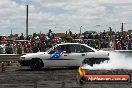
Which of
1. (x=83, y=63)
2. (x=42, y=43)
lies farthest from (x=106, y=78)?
(x=42, y=43)

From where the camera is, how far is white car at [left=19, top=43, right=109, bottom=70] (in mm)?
19672

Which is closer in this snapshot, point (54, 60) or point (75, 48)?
point (54, 60)

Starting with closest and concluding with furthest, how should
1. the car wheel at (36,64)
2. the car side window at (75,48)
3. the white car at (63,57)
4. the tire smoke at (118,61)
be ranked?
1. the tire smoke at (118,61)
2. the white car at (63,57)
3. the car wheel at (36,64)
4. the car side window at (75,48)

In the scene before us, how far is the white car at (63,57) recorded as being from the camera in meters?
19.7

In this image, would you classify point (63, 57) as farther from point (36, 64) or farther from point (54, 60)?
point (36, 64)

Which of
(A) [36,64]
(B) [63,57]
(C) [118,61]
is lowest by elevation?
(A) [36,64]

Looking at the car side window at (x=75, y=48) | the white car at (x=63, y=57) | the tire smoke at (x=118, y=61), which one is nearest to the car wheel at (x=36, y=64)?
the white car at (x=63, y=57)

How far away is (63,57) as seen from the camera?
64.8 feet

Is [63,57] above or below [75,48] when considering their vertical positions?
below

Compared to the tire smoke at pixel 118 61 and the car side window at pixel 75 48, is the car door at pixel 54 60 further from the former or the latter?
the tire smoke at pixel 118 61

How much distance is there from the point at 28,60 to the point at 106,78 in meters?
15.8

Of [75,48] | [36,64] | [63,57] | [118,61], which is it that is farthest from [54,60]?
[118,61]

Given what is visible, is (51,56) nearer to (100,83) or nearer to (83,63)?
(83,63)

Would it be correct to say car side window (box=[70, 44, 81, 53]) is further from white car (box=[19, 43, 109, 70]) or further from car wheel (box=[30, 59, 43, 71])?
car wheel (box=[30, 59, 43, 71])
